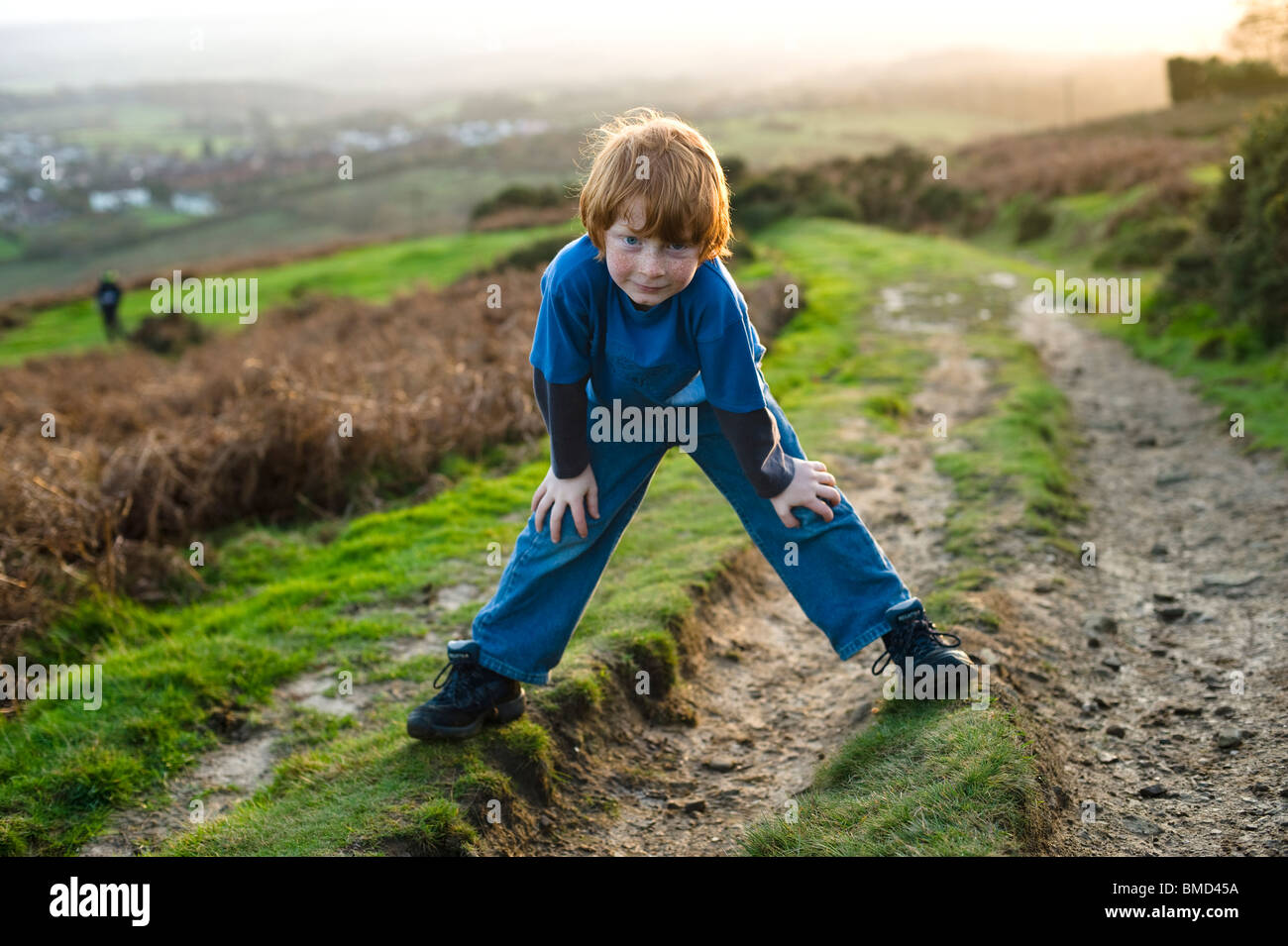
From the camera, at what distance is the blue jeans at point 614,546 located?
359 centimetres

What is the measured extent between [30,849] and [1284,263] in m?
11.4

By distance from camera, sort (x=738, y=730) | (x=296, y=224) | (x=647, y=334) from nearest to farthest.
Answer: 1. (x=647, y=334)
2. (x=738, y=730)
3. (x=296, y=224)

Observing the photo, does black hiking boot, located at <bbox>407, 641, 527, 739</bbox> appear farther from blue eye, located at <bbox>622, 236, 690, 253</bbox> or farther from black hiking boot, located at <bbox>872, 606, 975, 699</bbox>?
blue eye, located at <bbox>622, 236, 690, 253</bbox>

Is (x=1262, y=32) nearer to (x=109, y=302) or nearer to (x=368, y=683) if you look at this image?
(x=368, y=683)

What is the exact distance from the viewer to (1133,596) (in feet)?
17.5

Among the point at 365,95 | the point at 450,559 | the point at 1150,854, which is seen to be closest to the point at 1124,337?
the point at 450,559

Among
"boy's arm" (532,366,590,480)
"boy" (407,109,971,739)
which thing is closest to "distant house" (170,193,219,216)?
"boy" (407,109,971,739)

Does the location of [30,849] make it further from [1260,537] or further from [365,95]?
[365,95]

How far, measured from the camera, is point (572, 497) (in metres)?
3.50

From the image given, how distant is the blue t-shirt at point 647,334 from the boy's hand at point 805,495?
1.20ft

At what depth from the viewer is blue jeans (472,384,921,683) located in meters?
3.59

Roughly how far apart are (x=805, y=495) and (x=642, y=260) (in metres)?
1.08

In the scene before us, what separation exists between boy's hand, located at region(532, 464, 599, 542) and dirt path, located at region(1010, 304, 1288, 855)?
6.48ft

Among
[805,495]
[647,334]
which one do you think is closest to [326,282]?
[647,334]
